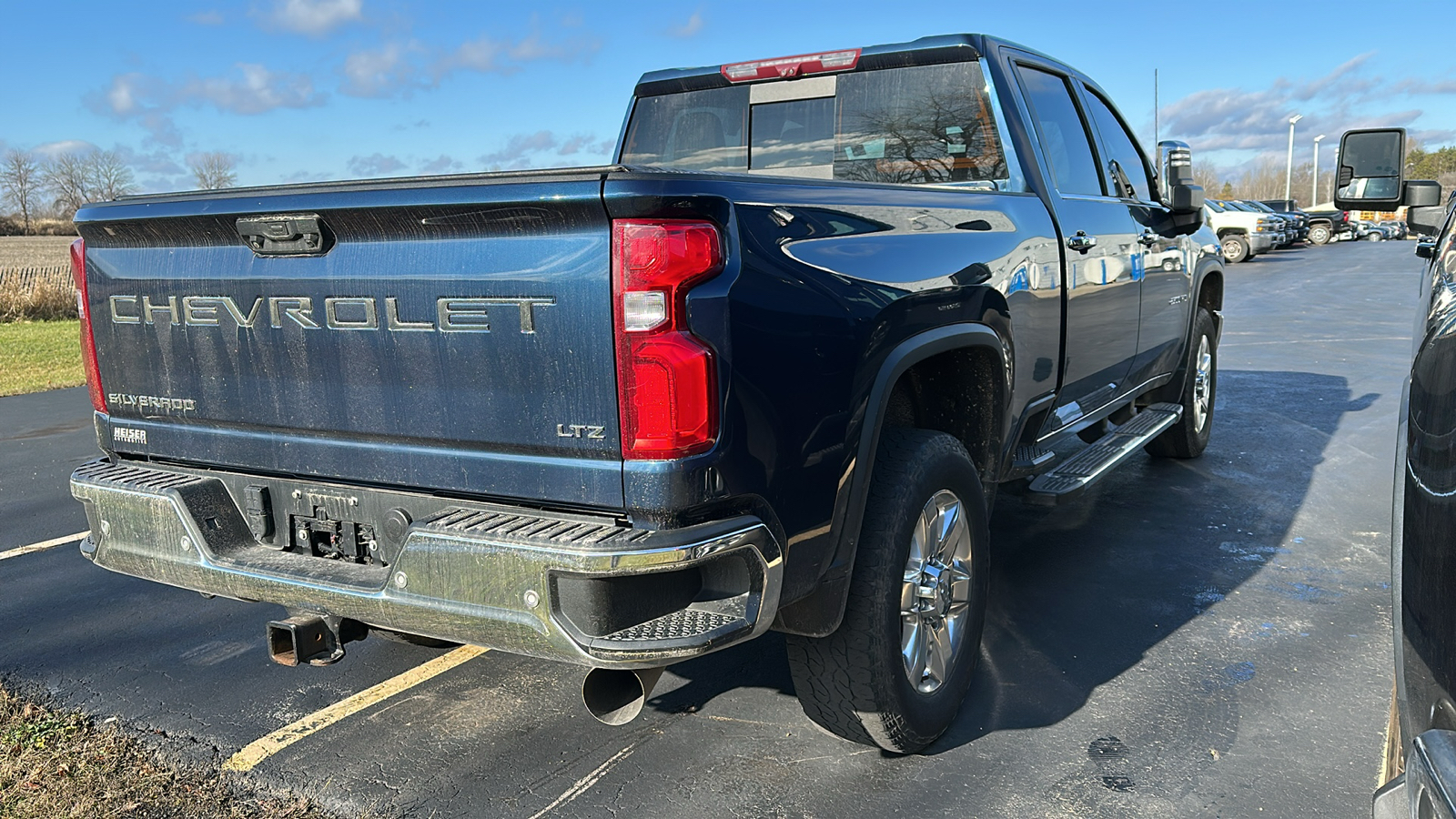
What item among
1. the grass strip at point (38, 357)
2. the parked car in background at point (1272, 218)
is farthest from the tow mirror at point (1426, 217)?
the parked car in background at point (1272, 218)

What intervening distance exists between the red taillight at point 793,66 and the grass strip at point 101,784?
3.10m

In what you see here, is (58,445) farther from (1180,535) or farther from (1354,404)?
(1354,404)

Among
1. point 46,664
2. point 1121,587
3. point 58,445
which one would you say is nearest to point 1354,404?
point 1121,587

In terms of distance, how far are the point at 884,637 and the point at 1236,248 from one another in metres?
30.0

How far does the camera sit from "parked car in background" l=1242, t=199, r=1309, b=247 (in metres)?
33.6

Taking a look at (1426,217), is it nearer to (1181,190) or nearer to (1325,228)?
(1181,190)

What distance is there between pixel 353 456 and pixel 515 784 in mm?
1040

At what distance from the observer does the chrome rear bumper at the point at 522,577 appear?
2258 millimetres

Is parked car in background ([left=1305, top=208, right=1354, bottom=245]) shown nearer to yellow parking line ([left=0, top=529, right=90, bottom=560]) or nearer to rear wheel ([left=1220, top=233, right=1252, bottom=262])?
rear wheel ([left=1220, top=233, right=1252, bottom=262])

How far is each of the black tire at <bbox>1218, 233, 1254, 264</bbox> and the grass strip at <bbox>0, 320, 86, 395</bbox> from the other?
26.6 metres

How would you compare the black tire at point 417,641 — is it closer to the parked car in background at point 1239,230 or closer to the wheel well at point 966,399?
the wheel well at point 966,399

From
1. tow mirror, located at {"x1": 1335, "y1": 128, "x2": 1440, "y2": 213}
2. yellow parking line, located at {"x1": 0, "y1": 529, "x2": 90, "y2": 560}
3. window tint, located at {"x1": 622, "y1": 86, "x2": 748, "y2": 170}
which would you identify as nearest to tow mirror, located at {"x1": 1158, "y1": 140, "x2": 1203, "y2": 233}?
tow mirror, located at {"x1": 1335, "y1": 128, "x2": 1440, "y2": 213}

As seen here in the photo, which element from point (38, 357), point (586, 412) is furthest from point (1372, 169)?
point (38, 357)

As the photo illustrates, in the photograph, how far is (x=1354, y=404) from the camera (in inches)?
332
